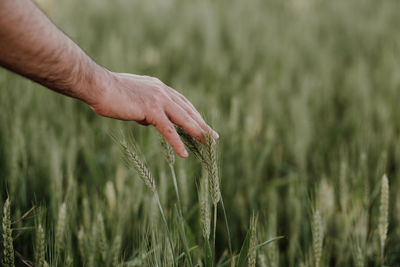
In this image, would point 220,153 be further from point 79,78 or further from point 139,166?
point 79,78

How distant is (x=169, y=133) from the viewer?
2.41ft

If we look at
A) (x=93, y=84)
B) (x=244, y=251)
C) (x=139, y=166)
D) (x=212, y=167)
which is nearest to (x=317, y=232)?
(x=244, y=251)

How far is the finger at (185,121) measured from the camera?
0.75m

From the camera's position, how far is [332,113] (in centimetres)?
192

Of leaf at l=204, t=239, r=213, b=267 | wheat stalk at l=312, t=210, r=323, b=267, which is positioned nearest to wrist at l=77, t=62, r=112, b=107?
leaf at l=204, t=239, r=213, b=267

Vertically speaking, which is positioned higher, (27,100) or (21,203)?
(27,100)

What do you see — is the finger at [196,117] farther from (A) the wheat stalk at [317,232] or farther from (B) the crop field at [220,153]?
(A) the wheat stalk at [317,232]

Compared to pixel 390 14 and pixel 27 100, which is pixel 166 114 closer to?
pixel 27 100

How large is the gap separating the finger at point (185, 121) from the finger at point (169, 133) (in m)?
0.02

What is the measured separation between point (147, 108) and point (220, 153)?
0.18 meters

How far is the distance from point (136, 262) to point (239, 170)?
0.68 meters

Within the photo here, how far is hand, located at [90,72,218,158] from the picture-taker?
0.73m

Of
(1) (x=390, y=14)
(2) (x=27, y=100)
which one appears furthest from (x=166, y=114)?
(1) (x=390, y=14)

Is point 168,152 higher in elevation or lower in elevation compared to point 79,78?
lower
